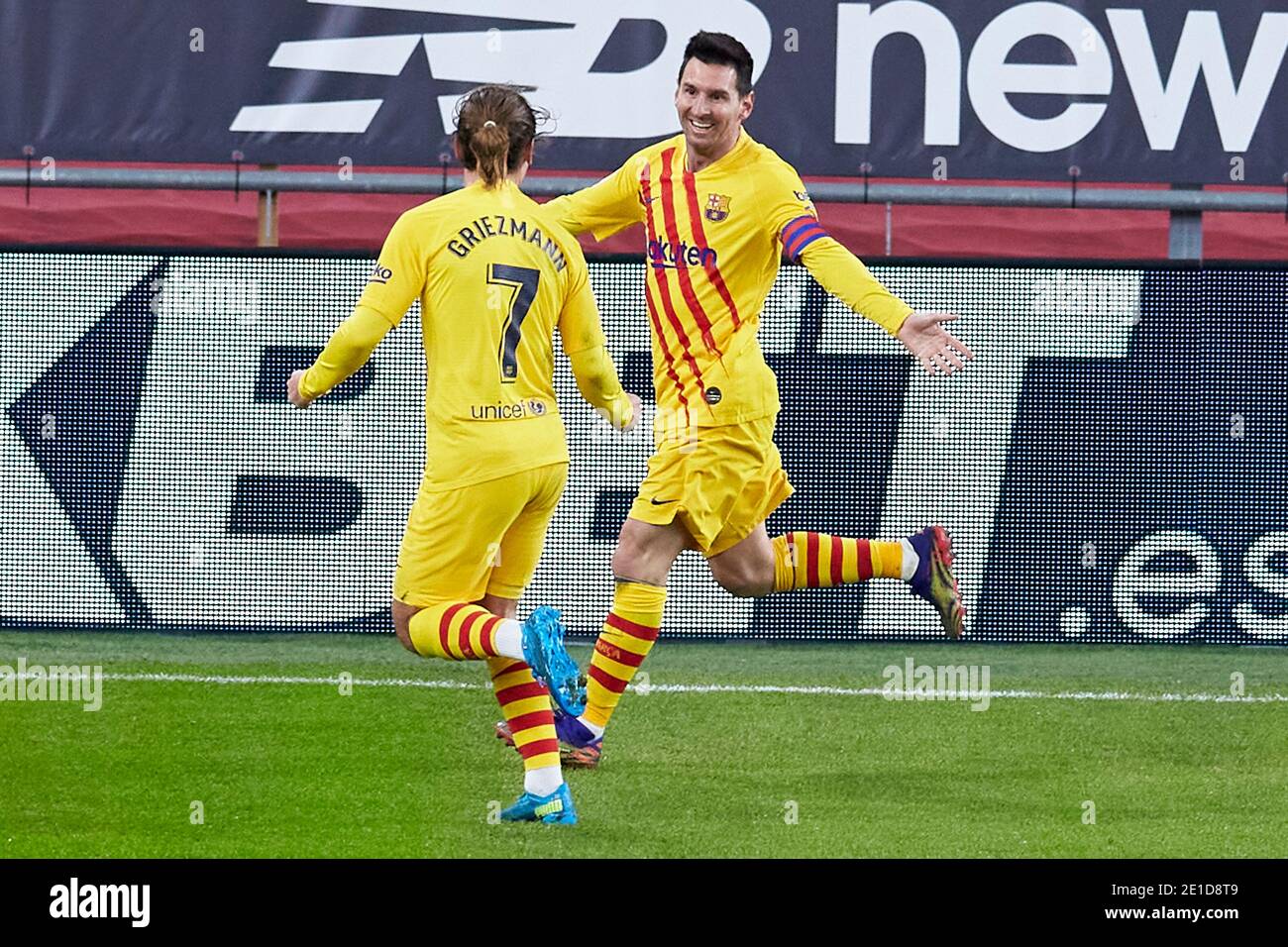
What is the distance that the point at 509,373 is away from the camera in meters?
5.77

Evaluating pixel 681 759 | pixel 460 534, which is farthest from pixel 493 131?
pixel 681 759

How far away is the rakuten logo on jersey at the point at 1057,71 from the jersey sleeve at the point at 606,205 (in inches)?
95.8

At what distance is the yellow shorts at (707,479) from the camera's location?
6676 millimetres

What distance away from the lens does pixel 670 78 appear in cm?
911

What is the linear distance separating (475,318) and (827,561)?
204 cm

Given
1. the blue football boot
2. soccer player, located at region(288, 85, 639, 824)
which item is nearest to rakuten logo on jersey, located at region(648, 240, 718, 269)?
soccer player, located at region(288, 85, 639, 824)

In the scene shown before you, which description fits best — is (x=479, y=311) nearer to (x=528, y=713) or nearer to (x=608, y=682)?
(x=528, y=713)

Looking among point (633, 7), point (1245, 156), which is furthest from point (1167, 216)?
point (633, 7)

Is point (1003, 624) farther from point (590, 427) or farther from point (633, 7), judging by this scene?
point (633, 7)

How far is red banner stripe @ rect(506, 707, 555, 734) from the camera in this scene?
229 inches

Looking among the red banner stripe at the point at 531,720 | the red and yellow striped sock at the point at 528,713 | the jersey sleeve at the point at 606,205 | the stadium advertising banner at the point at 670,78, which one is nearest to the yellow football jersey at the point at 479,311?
the red and yellow striped sock at the point at 528,713

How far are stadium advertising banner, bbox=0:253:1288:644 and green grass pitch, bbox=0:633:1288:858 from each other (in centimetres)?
20

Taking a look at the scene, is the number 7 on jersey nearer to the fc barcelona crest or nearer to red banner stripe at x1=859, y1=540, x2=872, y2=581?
the fc barcelona crest

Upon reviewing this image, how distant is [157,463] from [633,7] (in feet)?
9.26
